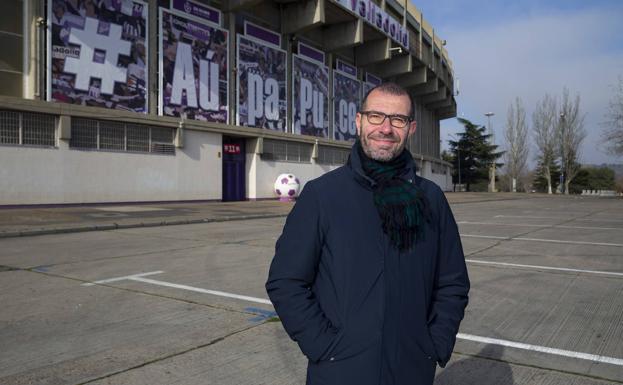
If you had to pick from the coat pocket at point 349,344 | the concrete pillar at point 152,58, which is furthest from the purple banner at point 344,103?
the coat pocket at point 349,344

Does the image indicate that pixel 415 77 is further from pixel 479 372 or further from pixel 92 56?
pixel 479 372

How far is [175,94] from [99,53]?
4.00m

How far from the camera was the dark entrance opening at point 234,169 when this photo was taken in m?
27.2

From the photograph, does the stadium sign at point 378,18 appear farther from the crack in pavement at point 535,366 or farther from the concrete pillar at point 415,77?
the crack in pavement at point 535,366

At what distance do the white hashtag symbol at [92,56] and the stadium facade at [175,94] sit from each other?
4cm

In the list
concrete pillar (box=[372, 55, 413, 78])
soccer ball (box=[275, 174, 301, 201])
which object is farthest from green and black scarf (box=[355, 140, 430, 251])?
concrete pillar (box=[372, 55, 413, 78])

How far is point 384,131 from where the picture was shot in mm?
1984

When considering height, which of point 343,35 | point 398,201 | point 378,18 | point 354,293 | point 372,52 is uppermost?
point 378,18

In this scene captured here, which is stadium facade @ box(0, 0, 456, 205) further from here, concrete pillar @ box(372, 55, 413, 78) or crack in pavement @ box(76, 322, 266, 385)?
crack in pavement @ box(76, 322, 266, 385)

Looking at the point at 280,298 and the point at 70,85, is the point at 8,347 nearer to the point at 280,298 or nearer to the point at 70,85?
the point at 280,298

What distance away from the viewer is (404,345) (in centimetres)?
185

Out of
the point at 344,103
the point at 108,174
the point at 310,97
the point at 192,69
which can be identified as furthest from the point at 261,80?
the point at 108,174

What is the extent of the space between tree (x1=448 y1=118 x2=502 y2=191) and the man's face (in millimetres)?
71629

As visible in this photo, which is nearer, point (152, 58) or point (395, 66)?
point (152, 58)
